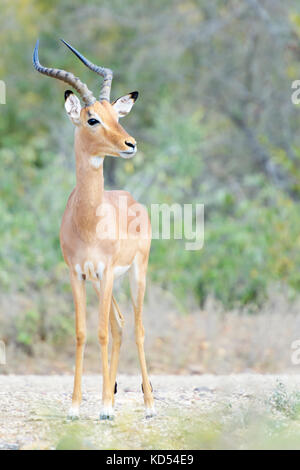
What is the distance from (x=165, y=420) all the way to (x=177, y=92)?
16589 millimetres

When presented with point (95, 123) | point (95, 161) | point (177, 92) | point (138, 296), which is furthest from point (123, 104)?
point (177, 92)

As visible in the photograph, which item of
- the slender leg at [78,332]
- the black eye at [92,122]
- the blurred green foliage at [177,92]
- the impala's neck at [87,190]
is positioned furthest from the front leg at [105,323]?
the blurred green foliage at [177,92]

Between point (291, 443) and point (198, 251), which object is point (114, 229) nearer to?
point (291, 443)

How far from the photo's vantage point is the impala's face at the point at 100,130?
4867mm

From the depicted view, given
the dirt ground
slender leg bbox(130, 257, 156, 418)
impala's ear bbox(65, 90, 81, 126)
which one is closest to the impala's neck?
impala's ear bbox(65, 90, 81, 126)

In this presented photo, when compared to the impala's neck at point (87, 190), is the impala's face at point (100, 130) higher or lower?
higher

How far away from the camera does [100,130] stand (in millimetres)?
4984

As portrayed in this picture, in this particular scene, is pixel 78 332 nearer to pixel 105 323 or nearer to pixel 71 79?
pixel 105 323

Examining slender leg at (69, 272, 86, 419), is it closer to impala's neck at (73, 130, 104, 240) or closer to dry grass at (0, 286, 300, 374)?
impala's neck at (73, 130, 104, 240)

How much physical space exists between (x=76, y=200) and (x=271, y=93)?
622 inches

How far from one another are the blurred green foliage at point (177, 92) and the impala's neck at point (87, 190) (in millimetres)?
8134

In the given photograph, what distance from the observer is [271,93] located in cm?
2009

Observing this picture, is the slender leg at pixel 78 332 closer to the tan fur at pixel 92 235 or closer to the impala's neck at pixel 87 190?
the tan fur at pixel 92 235
